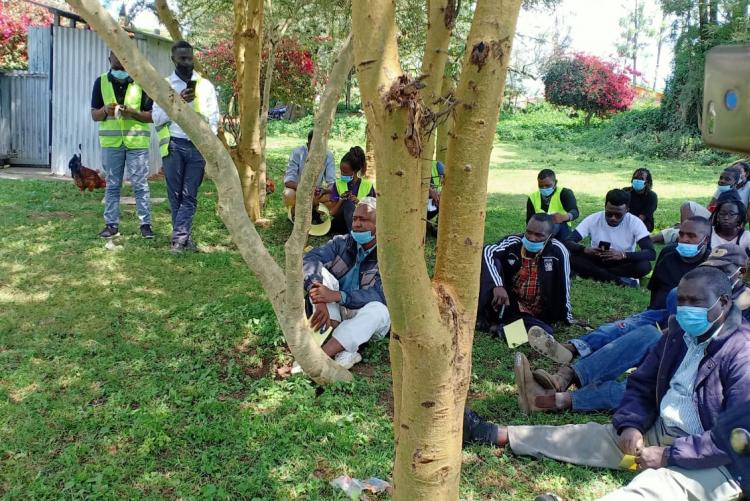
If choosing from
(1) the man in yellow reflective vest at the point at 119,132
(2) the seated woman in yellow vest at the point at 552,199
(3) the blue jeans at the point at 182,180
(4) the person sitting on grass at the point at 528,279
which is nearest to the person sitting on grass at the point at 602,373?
(4) the person sitting on grass at the point at 528,279

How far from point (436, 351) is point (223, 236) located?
19.2 ft

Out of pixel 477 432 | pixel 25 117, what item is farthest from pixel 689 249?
pixel 25 117

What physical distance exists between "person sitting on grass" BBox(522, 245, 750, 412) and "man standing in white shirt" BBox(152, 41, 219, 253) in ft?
13.5

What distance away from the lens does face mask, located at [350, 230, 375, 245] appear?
492 cm

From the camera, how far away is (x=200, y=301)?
5.63 m

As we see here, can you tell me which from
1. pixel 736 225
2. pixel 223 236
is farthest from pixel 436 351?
pixel 223 236

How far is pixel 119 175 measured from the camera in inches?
278

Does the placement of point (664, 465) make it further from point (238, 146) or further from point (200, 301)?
point (238, 146)

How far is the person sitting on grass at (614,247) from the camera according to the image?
22.9ft

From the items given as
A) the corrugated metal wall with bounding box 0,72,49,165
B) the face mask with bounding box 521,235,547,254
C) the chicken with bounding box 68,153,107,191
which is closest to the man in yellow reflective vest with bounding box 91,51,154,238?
the chicken with bounding box 68,153,107,191

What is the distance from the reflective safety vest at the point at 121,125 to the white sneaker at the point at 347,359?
378 centimetres

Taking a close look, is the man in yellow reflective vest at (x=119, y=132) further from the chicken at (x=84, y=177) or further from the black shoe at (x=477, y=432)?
the black shoe at (x=477, y=432)

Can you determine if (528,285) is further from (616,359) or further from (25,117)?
(25,117)

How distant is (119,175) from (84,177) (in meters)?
2.52
